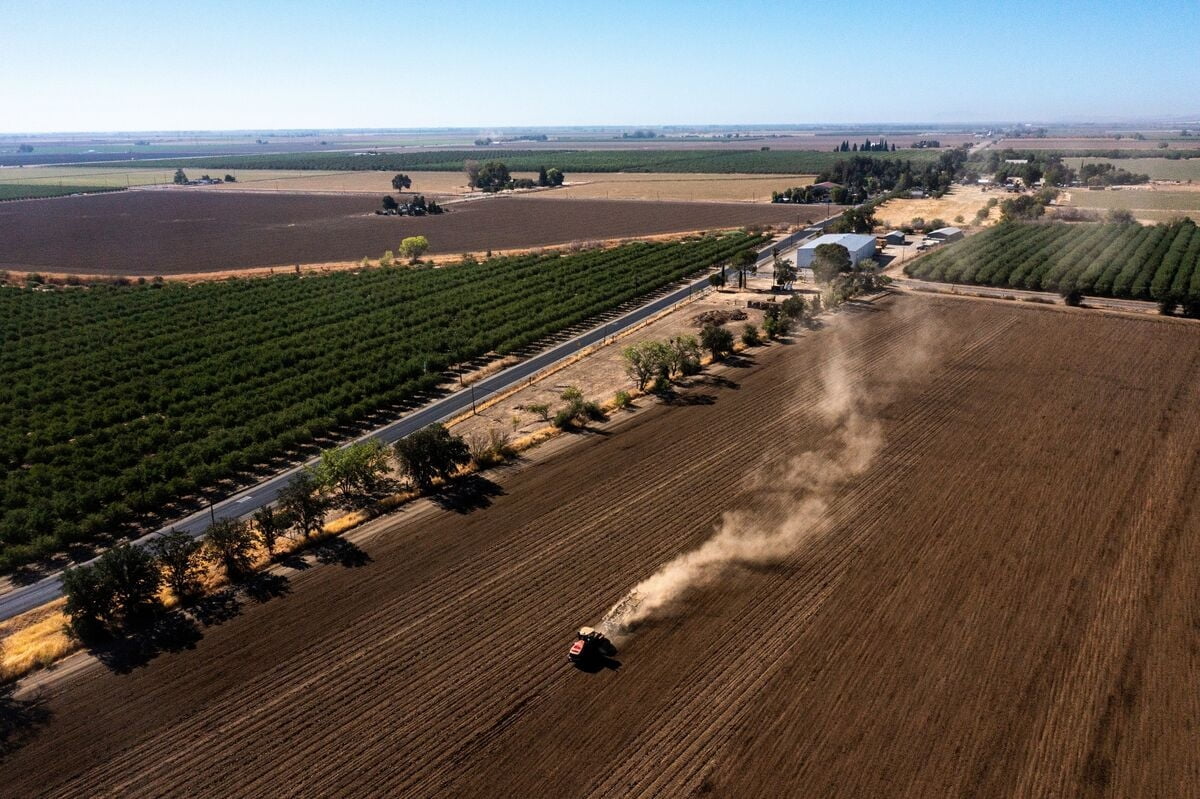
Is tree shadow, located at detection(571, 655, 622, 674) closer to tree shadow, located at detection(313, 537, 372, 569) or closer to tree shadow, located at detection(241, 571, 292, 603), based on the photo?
tree shadow, located at detection(313, 537, 372, 569)

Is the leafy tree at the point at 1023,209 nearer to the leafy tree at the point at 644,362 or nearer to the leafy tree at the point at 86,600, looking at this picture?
the leafy tree at the point at 644,362

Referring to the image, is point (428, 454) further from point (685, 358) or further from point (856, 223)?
point (856, 223)

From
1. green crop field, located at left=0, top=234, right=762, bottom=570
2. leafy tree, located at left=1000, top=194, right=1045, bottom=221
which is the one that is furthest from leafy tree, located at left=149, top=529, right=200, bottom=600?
leafy tree, located at left=1000, top=194, right=1045, bottom=221

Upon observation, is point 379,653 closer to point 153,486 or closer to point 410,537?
point 410,537

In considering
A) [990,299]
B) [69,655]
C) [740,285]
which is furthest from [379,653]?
[990,299]

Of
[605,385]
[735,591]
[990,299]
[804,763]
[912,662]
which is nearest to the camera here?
[804,763]

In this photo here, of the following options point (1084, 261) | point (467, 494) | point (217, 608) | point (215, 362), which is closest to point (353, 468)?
point (467, 494)

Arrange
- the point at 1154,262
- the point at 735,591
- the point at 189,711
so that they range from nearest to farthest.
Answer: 1. the point at 189,711
2. the point at 735,591
3. the point at 1154,262
